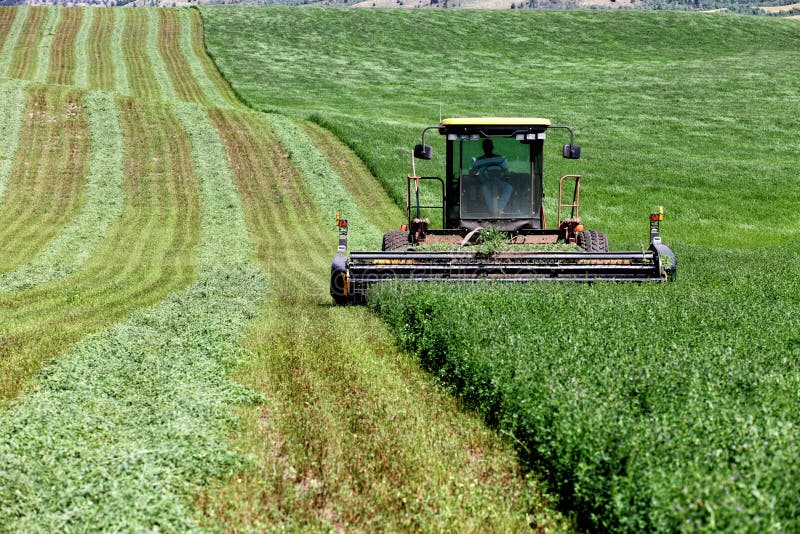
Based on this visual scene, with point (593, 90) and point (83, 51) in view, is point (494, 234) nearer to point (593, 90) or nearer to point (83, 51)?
point (593, 90)

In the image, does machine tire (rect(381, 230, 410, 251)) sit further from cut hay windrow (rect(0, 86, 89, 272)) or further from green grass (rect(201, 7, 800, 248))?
green grass (rect(201, 7, 800, 248))

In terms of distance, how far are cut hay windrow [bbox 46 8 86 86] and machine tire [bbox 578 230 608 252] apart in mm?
33124

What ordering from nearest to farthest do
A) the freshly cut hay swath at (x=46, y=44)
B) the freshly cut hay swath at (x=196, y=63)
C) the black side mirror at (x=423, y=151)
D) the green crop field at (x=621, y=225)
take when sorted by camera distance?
the green crop field at (x=621, y=225), the black side mirror at (x=423, y=151), the freshly cut hay swath at (x=196, y=63), the freshly cut hay swath at (x=46, y=44)

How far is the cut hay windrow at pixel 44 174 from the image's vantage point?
19962mm

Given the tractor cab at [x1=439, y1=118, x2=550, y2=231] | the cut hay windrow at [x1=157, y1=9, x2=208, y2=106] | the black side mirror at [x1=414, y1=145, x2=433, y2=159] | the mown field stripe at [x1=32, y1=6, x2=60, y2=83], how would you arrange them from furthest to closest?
the mown field stripe at [x1=32, y1=6, x2=60, y2=83] < the cut hay windrow at [x1=157, y1=9, x2=208, y2=106] < the tractor cab at [x1=439, y1=118, x2=550, y2=231] < the black side mirror at [x1=414, y1=145, x2=433, y2=159]

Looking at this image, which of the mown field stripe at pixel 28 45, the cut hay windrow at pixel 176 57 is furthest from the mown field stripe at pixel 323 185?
the mown field stripe at pixel 28 45

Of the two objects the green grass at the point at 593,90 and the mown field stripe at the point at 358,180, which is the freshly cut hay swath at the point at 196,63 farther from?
the mown field stripe at the point at 358,180

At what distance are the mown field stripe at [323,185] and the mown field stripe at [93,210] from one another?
5.60 meters

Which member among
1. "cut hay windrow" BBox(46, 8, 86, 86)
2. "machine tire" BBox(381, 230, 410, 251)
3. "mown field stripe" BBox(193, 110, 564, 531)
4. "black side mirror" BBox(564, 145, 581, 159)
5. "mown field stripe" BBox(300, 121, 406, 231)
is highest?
"cut hay windrow" BBox(46, 8, 86, 86)

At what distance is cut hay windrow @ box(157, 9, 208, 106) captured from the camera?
1577 inches

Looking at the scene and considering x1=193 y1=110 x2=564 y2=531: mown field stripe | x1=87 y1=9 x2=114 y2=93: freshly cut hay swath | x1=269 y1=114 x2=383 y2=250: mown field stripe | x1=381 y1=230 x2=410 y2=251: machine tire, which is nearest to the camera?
x1=193 y1=110 x2=564 y2=531: mown field stripe

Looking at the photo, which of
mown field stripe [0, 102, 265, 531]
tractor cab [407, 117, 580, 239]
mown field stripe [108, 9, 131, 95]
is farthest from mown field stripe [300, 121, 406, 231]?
mown field stripe [0, 102, 265, 531]

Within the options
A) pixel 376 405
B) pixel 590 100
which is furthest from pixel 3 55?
pixel 376 405

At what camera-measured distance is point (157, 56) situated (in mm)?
48438
